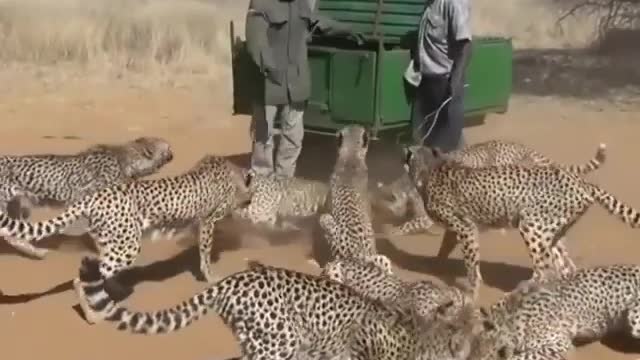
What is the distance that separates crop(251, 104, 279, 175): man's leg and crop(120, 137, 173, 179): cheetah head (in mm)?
984

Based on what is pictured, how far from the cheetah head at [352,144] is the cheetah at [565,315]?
2.62 metres

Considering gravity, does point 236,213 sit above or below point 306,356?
below

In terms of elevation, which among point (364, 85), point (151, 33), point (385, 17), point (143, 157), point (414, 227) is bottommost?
point (151, 33)

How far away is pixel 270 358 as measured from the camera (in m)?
5.71

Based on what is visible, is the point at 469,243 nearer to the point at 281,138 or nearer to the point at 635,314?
the point at 635,314

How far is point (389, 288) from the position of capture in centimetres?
687

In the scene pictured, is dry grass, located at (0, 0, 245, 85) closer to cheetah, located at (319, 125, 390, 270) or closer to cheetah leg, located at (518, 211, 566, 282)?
cheetah, located at (319, 125, 390, 270)

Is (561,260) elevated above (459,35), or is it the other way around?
(459,35)

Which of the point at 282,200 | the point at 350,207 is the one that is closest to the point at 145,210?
the point at 350,207

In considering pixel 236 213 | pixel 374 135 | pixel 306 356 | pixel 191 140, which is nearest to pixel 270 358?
pixel 306 356

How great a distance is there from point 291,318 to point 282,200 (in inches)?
142

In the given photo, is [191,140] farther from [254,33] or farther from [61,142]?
[254,33]

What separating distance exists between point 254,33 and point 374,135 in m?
1.43

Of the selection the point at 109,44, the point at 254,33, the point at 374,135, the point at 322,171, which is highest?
the point at 254,33
